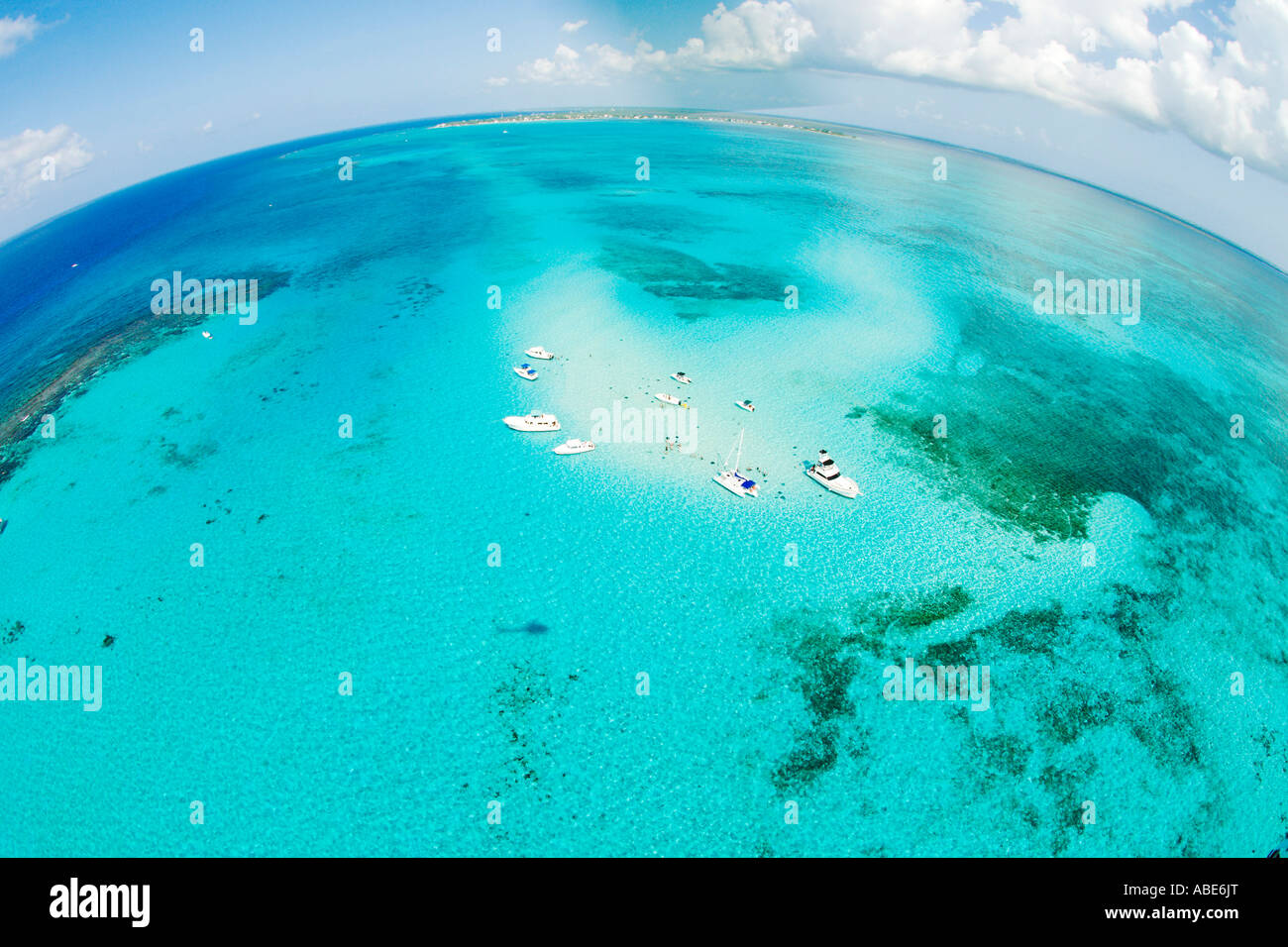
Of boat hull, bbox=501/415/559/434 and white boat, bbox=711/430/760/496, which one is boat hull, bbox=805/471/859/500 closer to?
white boat, bbox=711/430/760/496

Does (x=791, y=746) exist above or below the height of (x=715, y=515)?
below

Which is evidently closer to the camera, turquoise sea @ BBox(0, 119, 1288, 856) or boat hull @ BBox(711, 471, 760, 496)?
turquoise sea @ BBox(0, 119, 1288, 856)

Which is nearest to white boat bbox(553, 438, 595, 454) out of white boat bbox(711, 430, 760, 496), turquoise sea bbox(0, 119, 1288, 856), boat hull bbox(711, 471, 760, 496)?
turquoise sea bbox(0, 119, 1288, 856)

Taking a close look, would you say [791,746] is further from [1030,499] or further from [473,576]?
[1030,499]

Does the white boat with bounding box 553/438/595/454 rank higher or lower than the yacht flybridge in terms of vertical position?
lower

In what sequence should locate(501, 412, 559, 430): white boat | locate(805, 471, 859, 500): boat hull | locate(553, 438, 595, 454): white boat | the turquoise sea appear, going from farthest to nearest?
1. locate(501, 412, 559, 430): white boat
2. locate(553, 438, 595, 454): white boat
3. locate(805, 471, 859, 500): boat hull
4. the turquoise sea

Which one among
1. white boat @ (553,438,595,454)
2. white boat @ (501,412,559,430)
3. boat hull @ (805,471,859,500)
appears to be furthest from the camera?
white boat @ (501,412,559,430)

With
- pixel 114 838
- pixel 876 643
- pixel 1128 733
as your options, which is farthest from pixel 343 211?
pixel 1128 733
